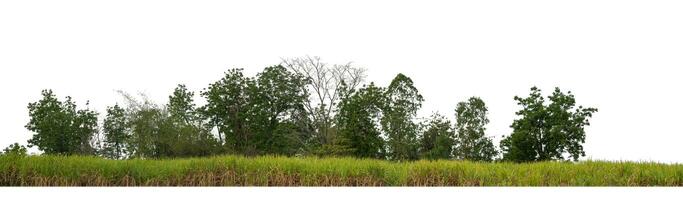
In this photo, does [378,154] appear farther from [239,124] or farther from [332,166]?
[332,166]

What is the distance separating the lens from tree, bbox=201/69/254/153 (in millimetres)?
46781

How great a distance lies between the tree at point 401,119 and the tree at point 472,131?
2.54m

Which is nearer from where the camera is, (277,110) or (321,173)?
(321,173)

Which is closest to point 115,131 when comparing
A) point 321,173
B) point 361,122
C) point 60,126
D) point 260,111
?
point 60,126

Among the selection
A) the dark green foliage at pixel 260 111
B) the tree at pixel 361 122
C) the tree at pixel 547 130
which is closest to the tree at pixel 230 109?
the dark green foliage at pixel 260 111

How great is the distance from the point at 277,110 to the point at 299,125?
10.2 ft

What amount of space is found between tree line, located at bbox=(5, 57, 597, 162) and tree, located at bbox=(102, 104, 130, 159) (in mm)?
66

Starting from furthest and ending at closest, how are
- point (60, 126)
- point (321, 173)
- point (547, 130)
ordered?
point (60, 126) < point (547, 130) < point (321, 173)

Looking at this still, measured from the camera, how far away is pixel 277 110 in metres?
48.8

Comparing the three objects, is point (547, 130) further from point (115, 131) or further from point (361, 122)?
point (115, 131)

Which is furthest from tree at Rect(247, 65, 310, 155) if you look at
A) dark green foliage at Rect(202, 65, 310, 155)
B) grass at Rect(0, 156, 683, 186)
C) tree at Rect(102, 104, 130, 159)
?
grass at Rect(0, 156, 683, 186)

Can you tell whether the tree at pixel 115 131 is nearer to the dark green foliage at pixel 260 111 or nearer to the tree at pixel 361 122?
the dark green foliage at pixel 260 111

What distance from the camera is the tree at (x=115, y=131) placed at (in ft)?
156

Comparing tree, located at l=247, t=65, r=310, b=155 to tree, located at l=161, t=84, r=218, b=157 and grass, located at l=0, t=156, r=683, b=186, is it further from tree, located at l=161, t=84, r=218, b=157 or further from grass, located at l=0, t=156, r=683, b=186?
grass, located at l=0, t=156, r=683, b=186
